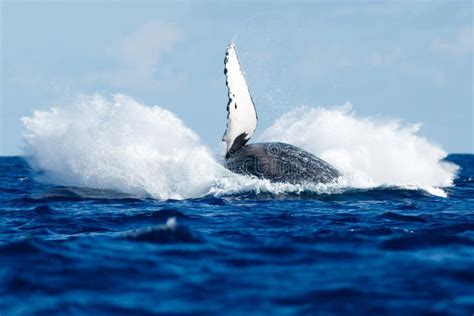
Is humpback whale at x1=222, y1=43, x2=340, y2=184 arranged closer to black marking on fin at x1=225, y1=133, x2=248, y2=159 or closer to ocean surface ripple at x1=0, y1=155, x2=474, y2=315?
black marking on fin at x1=225, y1=133, x2=248, y2=159

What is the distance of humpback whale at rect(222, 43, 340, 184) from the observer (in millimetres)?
17406

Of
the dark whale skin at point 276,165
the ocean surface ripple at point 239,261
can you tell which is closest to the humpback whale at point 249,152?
the dark whale skin at point 276,165

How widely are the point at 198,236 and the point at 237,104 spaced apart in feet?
22.7

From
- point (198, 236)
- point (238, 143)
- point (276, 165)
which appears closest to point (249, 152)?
point (238, 143)

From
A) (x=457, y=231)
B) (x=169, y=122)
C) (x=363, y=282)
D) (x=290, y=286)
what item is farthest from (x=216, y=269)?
(x=169, y=122)

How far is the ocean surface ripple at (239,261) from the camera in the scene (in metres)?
7.14

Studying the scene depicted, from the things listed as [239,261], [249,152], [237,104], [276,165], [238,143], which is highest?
[237,104]

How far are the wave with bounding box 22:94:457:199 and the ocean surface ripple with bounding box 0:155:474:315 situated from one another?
10.8ft

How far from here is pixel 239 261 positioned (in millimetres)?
9055

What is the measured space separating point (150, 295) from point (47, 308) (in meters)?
0.97

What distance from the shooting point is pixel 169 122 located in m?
23.0

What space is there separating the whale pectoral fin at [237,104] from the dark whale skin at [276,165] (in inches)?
19.7

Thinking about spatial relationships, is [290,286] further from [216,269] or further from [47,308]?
[47,308]

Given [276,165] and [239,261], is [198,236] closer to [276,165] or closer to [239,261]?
[239,261]
